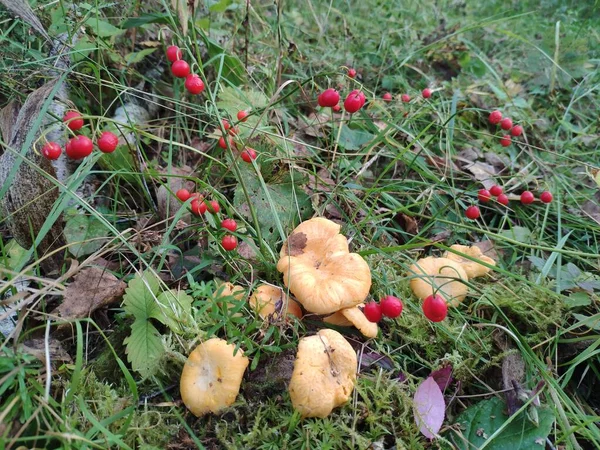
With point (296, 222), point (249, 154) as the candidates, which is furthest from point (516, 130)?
point (249, 154)

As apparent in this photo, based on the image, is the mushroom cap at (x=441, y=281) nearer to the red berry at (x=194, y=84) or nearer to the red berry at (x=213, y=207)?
the red berry at (x=213, y=207)

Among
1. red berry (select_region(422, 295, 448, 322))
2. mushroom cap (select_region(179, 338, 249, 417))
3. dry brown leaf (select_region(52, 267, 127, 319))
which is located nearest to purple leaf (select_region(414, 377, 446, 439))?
red berry (select_region(422, 295, 448, 322))

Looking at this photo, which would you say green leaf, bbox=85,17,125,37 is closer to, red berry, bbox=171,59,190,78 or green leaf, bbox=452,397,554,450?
red berry, bbox=171,59,190,78

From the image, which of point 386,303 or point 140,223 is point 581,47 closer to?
point 386,303

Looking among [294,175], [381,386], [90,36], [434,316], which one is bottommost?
[381,386]

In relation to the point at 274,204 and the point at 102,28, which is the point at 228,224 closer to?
the point at 274,204

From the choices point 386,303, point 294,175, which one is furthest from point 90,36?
point 386,303
